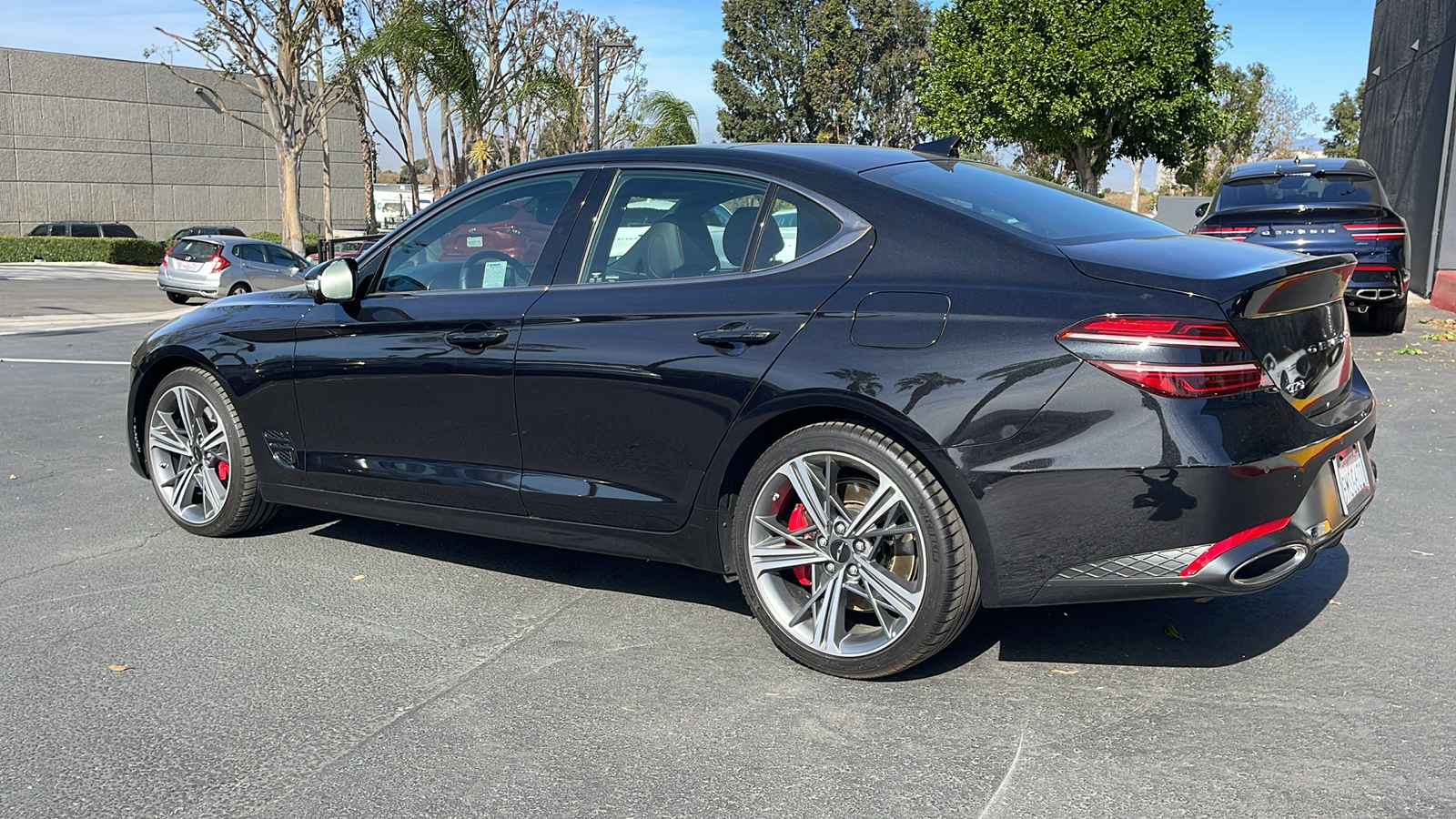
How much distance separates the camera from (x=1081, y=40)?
1272 inches

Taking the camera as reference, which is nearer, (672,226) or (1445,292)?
(672,226)

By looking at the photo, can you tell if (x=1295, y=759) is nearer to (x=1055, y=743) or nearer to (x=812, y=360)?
(x=1055, y=743)

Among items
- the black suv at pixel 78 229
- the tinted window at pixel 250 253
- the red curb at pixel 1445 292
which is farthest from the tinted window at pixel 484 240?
the black suv at pixel 78 229

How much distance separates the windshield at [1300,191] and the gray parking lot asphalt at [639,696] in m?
7.12

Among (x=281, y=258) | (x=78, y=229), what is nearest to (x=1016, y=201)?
(x=281, y=258)

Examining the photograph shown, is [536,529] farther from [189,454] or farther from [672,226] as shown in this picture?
[189,454]

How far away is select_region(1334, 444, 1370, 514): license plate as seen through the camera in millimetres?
3547

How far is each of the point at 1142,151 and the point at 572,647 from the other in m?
36.3

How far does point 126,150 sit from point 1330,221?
5016cm

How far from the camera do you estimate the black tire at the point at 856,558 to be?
3.43m

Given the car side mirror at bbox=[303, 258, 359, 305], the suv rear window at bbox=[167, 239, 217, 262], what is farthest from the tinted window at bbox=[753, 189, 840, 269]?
the suv rear window at bbox=[167, 239, 217, 262]

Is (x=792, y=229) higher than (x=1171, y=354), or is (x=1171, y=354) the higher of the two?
(x=792, y=229)

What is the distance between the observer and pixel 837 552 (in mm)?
3676

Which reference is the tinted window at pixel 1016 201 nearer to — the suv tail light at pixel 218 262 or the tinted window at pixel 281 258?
the suv tail light at pixel 218 262
